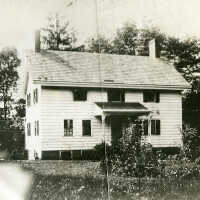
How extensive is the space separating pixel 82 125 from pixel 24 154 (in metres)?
3.01

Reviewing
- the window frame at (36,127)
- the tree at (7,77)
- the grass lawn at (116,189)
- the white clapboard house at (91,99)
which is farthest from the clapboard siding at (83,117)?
the grass lawn at (116,189)

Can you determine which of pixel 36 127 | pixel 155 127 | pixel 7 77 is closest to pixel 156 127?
pixel 155 127

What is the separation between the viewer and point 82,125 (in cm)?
1783

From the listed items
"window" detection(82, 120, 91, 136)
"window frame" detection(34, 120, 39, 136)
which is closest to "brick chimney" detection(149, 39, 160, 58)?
"window" detection(82, 120, 91, 136)

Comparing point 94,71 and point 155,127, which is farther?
point 155,127

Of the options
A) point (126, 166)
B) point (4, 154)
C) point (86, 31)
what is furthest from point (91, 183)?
point (4, 154)

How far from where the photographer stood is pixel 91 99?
17.6 metres

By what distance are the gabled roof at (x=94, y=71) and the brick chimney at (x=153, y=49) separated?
7.33ft

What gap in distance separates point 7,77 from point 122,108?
203 inches

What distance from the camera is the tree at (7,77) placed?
16500 millimetres

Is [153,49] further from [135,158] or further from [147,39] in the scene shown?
[135,158]

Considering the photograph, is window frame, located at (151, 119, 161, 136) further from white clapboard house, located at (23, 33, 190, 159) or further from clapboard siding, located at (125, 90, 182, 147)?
clapboard siding, located at (125, 90, 182, 147)

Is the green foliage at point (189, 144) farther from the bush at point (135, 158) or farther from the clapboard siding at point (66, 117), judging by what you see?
the clapboard siding at point (66, 117)

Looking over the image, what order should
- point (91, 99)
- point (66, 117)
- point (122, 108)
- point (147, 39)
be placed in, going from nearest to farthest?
point (66, 117)
point (91, 99)
point (122, 108)
point (147, 39)
